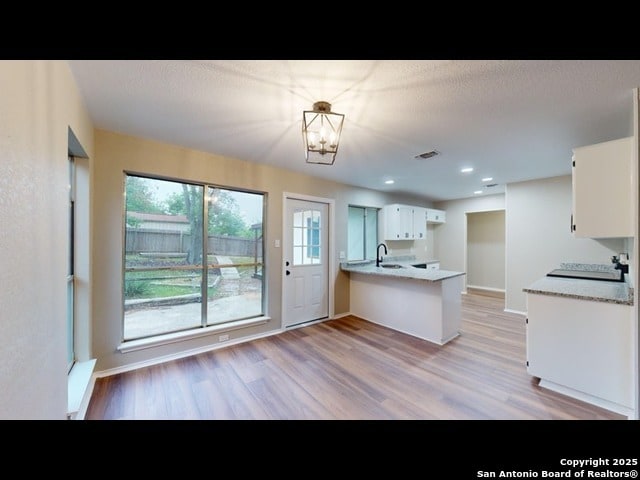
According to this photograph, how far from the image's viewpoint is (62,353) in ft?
4.61

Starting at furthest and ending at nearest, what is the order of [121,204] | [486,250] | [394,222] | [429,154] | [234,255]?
1. [486,250]
2. [394,222]
3. [234,255]
4. [429,154]
5. [121,204]

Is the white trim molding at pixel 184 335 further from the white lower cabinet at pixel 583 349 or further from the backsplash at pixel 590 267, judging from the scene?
the backsplash at pixel 590 267

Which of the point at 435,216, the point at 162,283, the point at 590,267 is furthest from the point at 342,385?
the point at 435,216

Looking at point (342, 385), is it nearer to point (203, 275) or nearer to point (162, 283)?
point (203, 275)

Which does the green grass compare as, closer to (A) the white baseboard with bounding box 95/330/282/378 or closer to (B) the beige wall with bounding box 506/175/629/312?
(A) the white baseboard with bounding box 95/330/282/378

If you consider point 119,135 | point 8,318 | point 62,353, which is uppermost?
point 119,135

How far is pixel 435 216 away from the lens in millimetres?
6012

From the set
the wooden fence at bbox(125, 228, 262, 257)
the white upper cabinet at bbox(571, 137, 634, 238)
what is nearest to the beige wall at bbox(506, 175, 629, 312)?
the white upper cabinet at bbox(571, 137, 634, 238)

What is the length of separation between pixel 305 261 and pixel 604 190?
10.8ft

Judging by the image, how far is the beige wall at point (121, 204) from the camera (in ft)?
7.54

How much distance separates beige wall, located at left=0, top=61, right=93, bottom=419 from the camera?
2.64 feet
